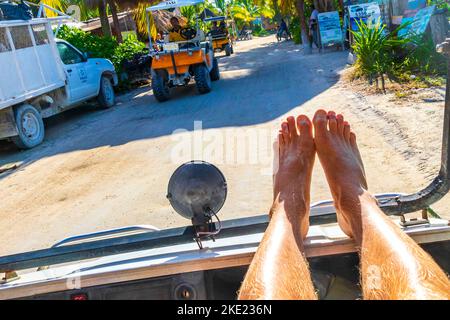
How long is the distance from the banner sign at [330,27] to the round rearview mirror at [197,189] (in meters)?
15.3

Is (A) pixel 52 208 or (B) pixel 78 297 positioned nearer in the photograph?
(B) pixel 78 297

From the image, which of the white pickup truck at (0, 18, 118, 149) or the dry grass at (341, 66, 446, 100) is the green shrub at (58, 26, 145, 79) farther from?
the dry grass at (341, 66, 446, 100)

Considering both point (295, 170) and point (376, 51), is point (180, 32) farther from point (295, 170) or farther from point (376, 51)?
point (295, 170)

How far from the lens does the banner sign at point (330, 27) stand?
1634cm

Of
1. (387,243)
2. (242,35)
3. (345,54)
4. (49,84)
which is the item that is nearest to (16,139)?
(49,84)

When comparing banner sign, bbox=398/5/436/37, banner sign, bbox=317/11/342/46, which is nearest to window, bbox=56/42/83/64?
banner sign, bbox=398/5/436/37

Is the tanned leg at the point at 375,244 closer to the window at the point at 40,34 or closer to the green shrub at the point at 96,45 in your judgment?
the window at the point at 40,34

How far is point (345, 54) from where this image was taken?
50.6 feet

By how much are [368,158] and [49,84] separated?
7.02 m

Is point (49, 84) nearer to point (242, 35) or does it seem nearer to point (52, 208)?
point (52, 208)

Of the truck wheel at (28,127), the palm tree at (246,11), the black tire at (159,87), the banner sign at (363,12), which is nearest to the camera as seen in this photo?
the truck wheel at (28,127)

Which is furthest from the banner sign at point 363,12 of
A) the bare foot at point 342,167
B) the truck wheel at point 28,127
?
the bare foot at point 342,167

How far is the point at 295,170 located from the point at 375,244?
1.02 meters

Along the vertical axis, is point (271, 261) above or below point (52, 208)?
above
